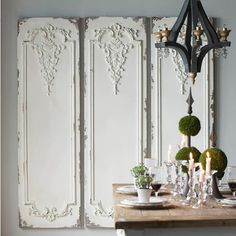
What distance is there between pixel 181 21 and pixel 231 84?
1492 mm

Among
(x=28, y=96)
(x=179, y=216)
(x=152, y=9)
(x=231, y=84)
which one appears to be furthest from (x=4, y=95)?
(x=179, y=216)

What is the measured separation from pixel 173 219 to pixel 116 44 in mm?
2400

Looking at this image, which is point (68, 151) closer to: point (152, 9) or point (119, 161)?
point (119, 161)

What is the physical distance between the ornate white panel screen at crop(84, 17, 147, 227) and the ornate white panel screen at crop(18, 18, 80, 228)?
107 millimetres

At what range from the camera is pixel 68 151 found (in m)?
4.80

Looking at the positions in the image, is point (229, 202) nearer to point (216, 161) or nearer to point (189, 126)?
point (216, 161)

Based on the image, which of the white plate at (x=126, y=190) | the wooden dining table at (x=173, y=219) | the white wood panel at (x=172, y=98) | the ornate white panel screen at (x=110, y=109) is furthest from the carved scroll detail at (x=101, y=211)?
the wooden dining table at (x=173, y=219)

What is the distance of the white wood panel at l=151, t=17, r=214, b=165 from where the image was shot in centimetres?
481

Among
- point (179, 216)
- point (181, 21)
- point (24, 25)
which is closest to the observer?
point (179, 216)

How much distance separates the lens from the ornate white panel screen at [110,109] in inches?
189

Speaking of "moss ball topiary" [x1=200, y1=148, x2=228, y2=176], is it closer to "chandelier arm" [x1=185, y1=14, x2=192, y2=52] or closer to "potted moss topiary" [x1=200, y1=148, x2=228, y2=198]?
"potted moss topiary" [x1=200, y1=148, x2=228, y2=198]

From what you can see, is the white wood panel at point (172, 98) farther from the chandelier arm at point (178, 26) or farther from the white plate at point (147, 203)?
the white plate at point (147, 203)

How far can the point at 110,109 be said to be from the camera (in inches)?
189

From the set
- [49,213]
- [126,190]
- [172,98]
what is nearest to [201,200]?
[126,190]
